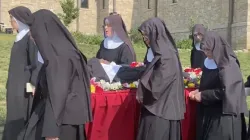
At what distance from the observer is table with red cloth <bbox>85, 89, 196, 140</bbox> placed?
5301 mm

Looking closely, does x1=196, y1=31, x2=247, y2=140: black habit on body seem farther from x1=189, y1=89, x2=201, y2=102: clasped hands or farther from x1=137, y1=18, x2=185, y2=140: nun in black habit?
x1=137, y1=18, x2=185, y2=140: nun in black habit

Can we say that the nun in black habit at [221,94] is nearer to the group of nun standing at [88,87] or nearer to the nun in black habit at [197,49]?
the group of nun standing at [88,87]

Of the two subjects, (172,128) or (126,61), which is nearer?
(172,128)

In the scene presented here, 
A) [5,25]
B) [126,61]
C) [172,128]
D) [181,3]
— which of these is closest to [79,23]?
[5,25]

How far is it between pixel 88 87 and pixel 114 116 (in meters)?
1.28

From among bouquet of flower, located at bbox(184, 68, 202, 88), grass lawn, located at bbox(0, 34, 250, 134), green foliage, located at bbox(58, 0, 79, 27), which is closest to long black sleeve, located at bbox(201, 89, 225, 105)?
bouquet of flower, located at bbox(184, 68, 202, 88)

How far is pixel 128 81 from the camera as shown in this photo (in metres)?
5.80

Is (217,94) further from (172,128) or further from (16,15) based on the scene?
(16,15)

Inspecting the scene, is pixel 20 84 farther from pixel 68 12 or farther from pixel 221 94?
pixel 68 12

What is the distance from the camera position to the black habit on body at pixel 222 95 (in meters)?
4.91

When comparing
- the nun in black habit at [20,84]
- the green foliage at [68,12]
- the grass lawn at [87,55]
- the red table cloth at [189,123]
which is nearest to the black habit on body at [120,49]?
the red table cloth at [189,123]

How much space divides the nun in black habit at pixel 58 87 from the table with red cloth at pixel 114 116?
109cm

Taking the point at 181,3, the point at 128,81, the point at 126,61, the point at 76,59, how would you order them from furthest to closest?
1. the point at 181,3
2. the point at 126,61
3. the point at 128,81
4. the point at 76,59

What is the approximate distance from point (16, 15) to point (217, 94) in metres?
2.73
